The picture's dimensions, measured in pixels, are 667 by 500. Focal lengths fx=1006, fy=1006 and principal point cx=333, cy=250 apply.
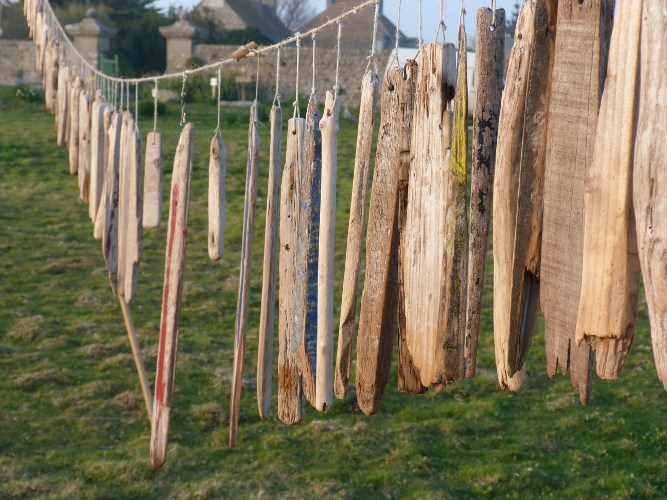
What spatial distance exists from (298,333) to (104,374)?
4213mm

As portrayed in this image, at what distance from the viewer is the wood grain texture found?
162 centimetres

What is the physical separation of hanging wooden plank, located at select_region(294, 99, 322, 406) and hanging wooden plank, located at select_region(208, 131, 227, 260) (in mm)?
688

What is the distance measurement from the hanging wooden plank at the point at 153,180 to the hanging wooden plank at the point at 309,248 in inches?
47.5

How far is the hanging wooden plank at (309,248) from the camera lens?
2.35 metres

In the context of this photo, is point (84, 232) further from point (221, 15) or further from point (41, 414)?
point (221, 15)

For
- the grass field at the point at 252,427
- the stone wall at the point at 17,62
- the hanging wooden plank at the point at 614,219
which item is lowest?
the grass field at the point at 252,427

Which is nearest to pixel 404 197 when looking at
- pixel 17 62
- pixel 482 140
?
pixel 482 140

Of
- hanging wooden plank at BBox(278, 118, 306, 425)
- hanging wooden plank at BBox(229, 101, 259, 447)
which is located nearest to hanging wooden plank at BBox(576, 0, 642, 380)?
hanging wooden plank at BBox(278, 118, 306, 425)

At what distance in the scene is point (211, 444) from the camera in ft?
17.4

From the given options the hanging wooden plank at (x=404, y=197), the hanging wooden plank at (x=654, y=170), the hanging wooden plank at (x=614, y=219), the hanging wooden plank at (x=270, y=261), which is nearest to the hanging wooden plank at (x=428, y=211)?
the hanging wooden plank at (x=404, y=197)

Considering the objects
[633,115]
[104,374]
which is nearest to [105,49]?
[104,374]

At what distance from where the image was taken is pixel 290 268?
7.93 feet

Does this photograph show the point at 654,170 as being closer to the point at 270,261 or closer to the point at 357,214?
the point at 357,214

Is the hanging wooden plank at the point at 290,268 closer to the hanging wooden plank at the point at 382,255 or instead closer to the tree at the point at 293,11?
the hanging wooden plank at the point at 382,255
